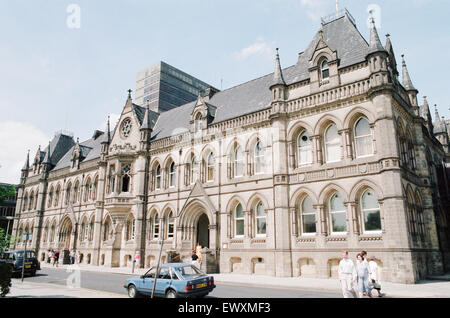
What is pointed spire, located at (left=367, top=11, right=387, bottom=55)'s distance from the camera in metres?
20.9

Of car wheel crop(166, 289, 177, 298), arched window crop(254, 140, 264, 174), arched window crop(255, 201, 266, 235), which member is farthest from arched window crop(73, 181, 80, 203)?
car wheel crop(166, 289, 177, 298)

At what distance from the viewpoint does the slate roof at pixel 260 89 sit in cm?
2367

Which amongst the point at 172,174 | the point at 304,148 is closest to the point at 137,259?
the point at 172,174

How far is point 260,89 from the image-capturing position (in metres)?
29.9

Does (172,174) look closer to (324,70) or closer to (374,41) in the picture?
(324,70)

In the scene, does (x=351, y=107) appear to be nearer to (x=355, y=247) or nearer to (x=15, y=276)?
(x=355, y=247)

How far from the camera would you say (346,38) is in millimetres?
24625

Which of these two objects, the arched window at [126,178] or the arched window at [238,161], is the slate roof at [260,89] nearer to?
the arched window at [238,161]

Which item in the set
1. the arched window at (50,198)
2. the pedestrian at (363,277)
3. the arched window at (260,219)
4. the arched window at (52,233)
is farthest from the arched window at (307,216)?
the arched window at (50,198)

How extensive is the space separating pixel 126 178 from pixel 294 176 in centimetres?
1960

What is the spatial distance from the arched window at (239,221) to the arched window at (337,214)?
708 cm

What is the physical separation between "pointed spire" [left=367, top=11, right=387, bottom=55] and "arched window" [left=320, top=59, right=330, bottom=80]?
323cm
